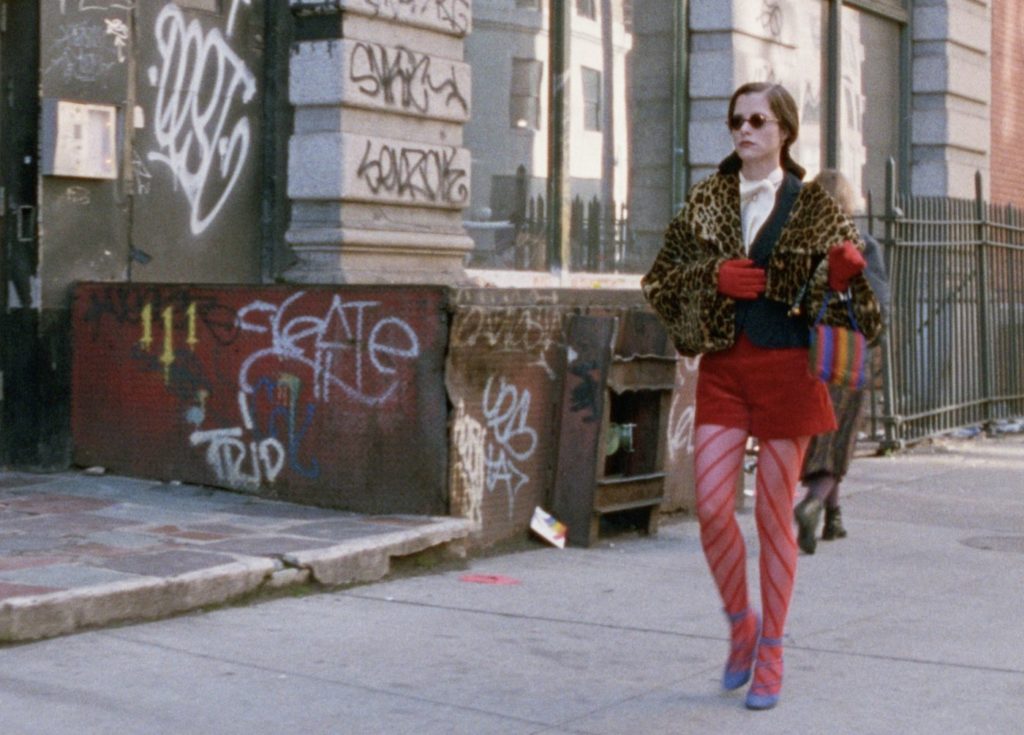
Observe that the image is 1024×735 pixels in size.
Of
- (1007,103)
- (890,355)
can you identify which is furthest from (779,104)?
(1007,103)

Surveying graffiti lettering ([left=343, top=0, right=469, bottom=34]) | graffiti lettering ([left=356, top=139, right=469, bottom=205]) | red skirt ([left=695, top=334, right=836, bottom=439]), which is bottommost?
red skirt ([left=695, top=334, right=836, bottom=439])

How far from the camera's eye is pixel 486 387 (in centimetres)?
774

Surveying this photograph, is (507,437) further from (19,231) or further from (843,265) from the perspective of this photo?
(843,265)

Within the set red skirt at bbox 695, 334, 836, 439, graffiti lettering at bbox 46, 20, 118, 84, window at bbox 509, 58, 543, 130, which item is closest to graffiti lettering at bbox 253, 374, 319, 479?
graffiti lettering at bbox 46, 20, 118, 84

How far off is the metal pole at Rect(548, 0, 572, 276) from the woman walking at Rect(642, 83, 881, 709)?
6704 millimetres

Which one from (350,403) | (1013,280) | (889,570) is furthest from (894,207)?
(350,403)

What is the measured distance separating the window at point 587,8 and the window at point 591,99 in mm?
394

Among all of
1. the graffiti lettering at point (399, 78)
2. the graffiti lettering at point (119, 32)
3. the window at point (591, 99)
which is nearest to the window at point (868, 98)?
the window at point (591, 99)

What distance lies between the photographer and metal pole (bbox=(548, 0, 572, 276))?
12.1 m

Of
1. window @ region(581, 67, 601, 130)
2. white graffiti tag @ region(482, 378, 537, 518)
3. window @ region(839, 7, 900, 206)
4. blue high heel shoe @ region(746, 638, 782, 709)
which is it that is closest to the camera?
blue high heel shoe @ region(746, 638, 782, 709)

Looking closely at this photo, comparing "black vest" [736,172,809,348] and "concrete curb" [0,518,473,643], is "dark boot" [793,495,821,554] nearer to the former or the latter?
"concrete curb" [0,518,473,643]

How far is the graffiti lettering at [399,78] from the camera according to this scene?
10.1 metres

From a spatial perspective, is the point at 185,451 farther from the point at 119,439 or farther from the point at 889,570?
the point at 889,570

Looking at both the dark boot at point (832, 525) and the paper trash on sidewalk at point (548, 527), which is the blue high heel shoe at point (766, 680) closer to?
the paper trash on sidewalk at point (548, 527)
